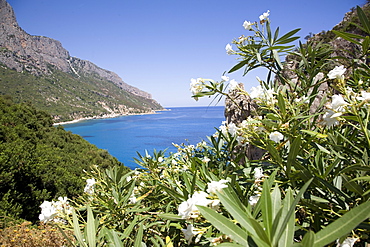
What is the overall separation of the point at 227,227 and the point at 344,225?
0.20 meters

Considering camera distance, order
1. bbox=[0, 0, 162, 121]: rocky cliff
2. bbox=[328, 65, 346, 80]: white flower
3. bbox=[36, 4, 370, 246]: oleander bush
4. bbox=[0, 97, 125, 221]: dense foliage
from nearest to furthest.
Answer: bbox=[36, 4, 370, 246]: oleander bush → bbox=[328, 65, 346, 80]: white flower → bbox=[0, 97, 125, 221]: dense foliage → bbox=[0, 0, 162, 121]: rocky cliff

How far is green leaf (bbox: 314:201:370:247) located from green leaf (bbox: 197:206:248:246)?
0.42 feet

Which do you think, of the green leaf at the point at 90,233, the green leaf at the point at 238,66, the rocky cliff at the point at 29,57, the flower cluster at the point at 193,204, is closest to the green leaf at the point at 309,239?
the flower cluster at the point at 193,204

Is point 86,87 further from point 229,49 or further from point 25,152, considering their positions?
point 229,49

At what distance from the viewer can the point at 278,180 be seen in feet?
2.49

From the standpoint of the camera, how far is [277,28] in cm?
102

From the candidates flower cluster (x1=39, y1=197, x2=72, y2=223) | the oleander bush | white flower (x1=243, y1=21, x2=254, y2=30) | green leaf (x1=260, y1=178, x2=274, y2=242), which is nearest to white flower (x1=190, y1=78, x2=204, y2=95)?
the oleander bush

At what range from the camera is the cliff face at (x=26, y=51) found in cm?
5684

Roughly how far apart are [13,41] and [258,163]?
89974 mm

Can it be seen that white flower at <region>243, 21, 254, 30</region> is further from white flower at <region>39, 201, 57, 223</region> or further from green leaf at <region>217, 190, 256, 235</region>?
white flower at <region>39, 201, 57, 223</region>

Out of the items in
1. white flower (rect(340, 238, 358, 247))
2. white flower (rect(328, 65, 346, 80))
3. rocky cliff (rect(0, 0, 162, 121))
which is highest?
rocky cliff (rect(0, 0, 162, 121))

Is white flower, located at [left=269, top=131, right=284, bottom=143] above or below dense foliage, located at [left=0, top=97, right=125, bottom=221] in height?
below

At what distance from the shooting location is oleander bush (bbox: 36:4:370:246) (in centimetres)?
44

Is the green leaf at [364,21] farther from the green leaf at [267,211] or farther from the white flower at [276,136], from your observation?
the green leaf at [267,211]
